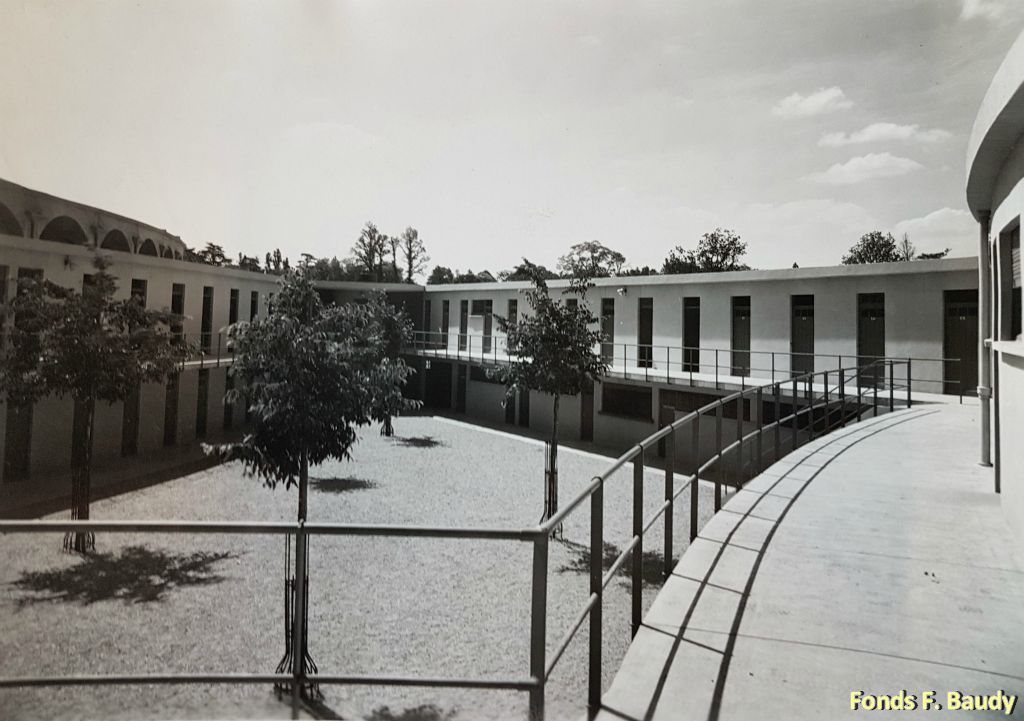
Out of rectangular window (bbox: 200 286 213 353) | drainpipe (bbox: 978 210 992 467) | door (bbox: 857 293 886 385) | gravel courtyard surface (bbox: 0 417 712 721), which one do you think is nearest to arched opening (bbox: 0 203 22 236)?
gravel courtyard surface (bbox: 0 417 712 721)

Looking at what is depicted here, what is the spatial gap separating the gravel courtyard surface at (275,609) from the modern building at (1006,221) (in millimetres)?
3298

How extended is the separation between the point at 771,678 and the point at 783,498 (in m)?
2.34

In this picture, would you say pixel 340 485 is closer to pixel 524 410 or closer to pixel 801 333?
pixel 524 410

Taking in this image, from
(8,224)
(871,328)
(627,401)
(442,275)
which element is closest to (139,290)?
(8,224)

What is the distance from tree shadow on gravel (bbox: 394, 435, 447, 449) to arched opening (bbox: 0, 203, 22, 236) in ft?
34.7

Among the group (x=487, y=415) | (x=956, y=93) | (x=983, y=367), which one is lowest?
(x=487, y=415)

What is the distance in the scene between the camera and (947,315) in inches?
428

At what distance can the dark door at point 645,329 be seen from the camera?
15.7 meters

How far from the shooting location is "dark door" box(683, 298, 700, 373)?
1479 cm

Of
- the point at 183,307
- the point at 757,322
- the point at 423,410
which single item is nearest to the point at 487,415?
the point at 423,410

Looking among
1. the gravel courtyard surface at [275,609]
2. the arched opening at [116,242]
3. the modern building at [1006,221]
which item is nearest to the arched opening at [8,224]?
the arched opening at [116,242]

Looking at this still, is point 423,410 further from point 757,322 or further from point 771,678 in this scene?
point 771,678

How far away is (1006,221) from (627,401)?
501 inches

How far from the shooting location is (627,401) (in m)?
15.6
